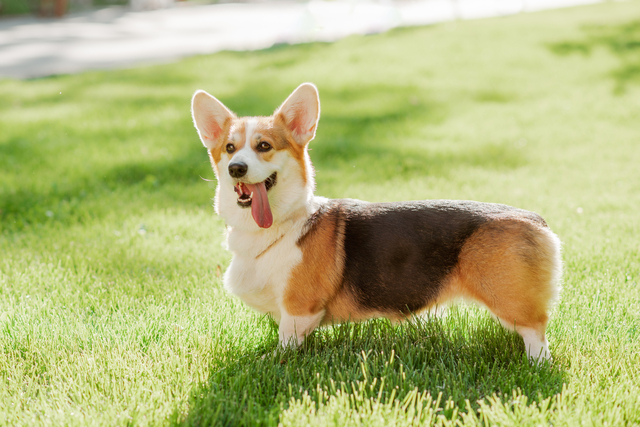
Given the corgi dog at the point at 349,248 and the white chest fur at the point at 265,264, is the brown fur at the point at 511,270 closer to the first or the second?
the corgi dog at the point at 349,248

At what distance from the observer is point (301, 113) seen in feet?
10.7

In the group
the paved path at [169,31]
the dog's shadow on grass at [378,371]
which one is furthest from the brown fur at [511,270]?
the paved path at [169,31]

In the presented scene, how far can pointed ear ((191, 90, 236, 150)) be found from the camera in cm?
329

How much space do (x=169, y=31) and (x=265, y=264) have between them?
17.5 m

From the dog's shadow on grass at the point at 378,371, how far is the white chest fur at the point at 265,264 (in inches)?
12.4

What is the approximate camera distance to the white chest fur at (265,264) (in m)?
3.05

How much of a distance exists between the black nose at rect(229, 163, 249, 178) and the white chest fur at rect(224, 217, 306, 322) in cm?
43

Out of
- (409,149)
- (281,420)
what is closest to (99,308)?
(281,420)

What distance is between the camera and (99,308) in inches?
141

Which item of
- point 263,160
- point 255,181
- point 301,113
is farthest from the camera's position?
point 301,113

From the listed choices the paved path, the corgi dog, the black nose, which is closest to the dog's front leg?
the corgi dog

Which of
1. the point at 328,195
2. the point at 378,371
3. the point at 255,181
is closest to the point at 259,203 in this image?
the point at 255,181

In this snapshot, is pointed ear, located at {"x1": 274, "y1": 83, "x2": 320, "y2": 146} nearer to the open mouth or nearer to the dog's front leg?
the open mouth

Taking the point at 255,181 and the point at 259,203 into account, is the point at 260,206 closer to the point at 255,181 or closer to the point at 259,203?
the point at 259,203
